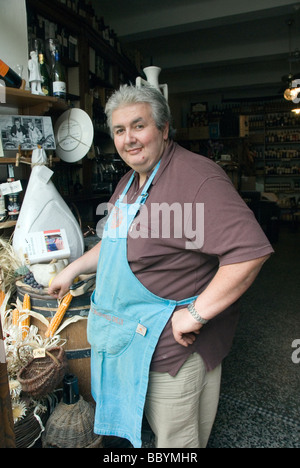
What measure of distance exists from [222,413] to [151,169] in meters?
1.48

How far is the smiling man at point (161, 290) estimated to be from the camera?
45.1 inches

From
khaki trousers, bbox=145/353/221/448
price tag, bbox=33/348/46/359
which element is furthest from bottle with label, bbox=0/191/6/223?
khaki trousers, bbox=145/353/221/448

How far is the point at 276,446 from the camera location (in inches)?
70.4

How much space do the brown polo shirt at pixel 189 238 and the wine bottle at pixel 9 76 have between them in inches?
42.7

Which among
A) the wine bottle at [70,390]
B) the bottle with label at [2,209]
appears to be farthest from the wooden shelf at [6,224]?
Result: the wine bottle at [70,390]

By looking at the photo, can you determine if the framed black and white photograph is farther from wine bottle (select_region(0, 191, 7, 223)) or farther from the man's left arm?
the man's left arm

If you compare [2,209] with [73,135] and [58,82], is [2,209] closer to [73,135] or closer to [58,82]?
[73,135]

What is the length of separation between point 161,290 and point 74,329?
0.58 m

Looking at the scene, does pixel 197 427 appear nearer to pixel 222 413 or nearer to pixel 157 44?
pixel 222 413

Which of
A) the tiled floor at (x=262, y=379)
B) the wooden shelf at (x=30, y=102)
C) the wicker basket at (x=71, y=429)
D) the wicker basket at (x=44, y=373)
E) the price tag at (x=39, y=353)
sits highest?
the wooden shelf at (x=30, y=102)

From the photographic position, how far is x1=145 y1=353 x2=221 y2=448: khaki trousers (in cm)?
127

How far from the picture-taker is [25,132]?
2.11 meters

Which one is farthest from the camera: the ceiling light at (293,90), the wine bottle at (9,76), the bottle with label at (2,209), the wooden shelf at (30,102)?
the ceiling light at (293,90)

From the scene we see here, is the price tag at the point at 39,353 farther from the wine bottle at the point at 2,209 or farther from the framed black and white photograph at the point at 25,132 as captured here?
the framed black and white photograph at the point at 25,132
